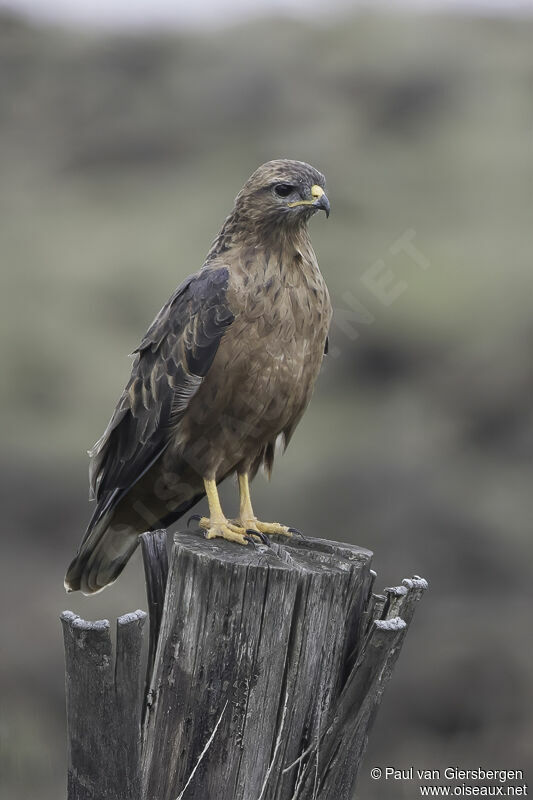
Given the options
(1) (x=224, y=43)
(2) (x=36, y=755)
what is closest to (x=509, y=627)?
(2) (x=36, y=755)

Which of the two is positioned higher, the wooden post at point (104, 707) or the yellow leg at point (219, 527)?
the yellow leg at point (219, 527)

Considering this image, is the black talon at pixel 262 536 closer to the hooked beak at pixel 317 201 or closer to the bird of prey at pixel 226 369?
the bird of prey at pixel 226 369

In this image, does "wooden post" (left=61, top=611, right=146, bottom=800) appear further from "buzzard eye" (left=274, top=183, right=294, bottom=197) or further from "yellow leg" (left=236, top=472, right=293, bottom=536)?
"buzzard eye" (left=274, top=183, right=294, bottom=197)

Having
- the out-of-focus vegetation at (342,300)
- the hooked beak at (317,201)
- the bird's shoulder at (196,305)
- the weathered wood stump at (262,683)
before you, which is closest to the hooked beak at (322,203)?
the hooked beak at (317,201)

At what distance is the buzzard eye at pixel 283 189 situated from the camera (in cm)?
399

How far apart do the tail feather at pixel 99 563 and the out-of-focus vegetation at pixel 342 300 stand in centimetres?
153

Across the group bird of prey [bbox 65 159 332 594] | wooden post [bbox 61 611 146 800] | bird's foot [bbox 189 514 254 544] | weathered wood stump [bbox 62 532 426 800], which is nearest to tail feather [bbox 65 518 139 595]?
bird of prey [bbox 65 159 332 594]

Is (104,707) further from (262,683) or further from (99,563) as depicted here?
(99,563)

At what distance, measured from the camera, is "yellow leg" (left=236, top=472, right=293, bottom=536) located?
396 centimetres

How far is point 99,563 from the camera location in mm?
4293

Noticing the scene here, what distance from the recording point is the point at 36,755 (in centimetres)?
697

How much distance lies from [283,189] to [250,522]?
4.78 ft

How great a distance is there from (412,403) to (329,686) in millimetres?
7673

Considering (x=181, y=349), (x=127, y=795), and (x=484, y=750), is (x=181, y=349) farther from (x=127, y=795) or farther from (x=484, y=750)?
(x=484, y=750)
